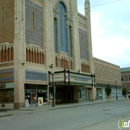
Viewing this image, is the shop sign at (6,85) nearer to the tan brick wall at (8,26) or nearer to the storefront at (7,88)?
the storefront at (7,88)

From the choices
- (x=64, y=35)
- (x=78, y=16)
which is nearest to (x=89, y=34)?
(x=78, y=16)

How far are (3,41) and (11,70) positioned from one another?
14.4 ft

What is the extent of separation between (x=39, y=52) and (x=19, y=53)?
4987 mm

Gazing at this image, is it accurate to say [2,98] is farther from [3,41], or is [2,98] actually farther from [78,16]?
[78,16]

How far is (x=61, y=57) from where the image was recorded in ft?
134

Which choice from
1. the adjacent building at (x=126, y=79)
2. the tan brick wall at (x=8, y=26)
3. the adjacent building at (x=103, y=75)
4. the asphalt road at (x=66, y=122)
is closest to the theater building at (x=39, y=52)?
the tan brick wall at (x=8, y=26)

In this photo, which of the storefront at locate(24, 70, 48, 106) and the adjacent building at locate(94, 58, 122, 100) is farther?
the adjacent building at locate(94, 58, 122, 100)

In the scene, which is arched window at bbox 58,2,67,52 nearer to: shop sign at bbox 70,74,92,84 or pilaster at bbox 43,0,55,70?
pilaster at bbox 43,0,55,70

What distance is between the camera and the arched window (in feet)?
138

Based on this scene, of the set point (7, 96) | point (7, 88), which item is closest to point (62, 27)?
point (7, 88)

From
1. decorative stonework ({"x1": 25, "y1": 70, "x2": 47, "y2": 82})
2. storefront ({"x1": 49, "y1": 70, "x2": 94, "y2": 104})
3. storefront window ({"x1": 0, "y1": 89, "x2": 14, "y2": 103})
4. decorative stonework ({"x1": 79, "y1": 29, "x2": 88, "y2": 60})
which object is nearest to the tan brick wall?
decorative stonework ({"x1": 25, "y1": 70, "x2": 47, "y2": 82})

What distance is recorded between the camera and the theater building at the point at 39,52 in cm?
3150

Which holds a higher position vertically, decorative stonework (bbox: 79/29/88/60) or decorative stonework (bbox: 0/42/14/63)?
decorative stonework (bbox: 79/29/88/60)

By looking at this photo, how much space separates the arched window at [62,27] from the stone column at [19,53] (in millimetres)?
10621
